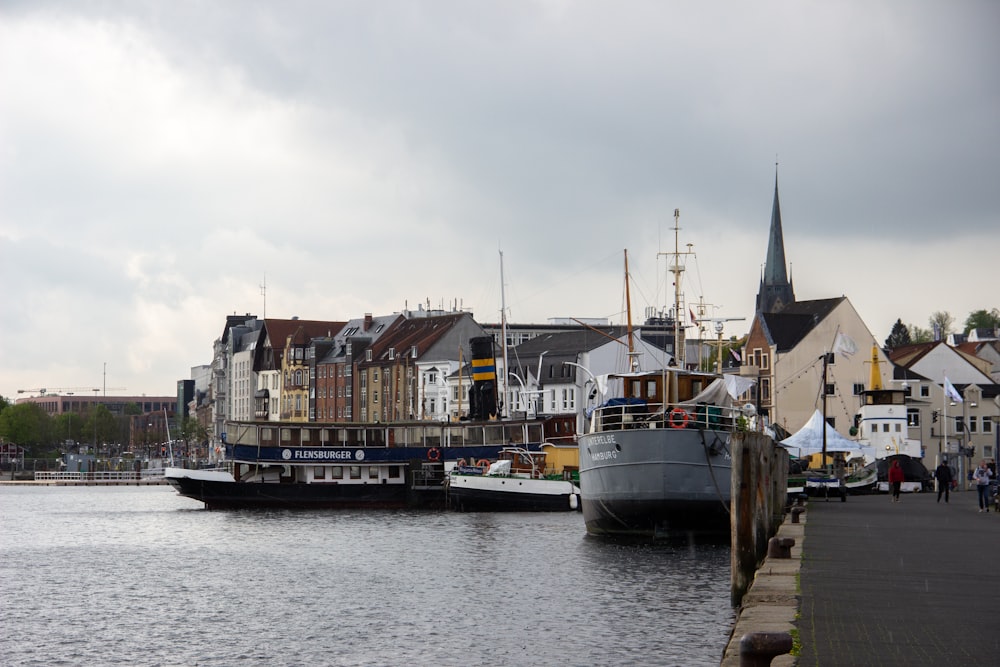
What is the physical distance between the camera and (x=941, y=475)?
57.3 metres

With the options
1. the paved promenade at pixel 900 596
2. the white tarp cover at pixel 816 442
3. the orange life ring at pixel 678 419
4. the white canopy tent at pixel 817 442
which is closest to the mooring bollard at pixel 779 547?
the paved promenade at pixel 900 596

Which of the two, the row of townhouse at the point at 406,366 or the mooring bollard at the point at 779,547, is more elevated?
the row of townhouse at the point at 406,366

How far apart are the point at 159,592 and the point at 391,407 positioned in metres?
115

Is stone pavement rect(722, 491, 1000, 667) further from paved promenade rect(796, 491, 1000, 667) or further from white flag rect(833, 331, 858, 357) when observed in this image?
white flag rect(833, 331, 858, 357)

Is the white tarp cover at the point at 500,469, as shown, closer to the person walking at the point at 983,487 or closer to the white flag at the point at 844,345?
the white flag at the point at 844,345

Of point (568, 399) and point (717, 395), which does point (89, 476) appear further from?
point (717, 395)

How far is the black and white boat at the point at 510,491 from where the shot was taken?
232 feet

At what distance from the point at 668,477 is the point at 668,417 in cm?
180

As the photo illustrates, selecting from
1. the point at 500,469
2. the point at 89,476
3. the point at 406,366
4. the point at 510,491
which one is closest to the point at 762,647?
the point at 510,491

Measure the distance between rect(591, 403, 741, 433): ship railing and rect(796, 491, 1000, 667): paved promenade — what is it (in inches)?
204

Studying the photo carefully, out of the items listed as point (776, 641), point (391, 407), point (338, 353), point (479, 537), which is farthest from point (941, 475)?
point (338, 353)

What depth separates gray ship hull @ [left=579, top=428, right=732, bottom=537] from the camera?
41312 millimetres

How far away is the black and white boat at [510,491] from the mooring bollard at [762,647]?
59.5 m

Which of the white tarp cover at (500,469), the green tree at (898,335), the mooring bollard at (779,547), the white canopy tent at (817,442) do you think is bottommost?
the mooring bollard at (779,547)
